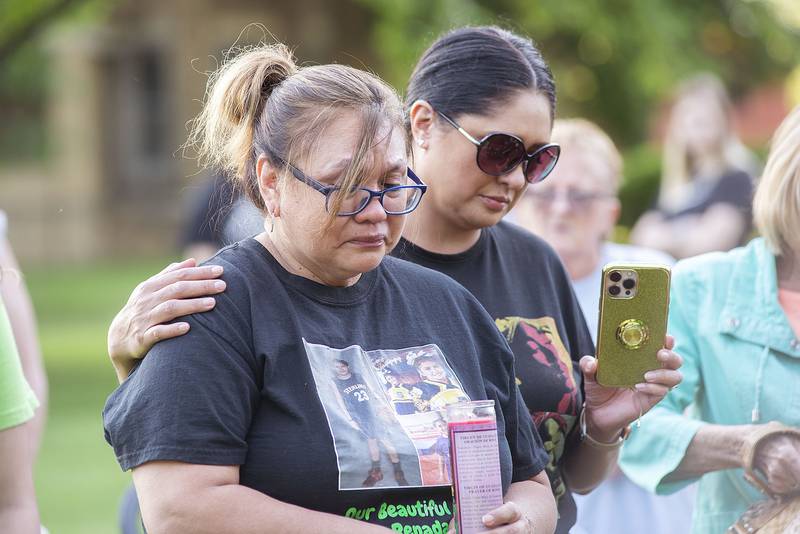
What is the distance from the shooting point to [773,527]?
9.69ft

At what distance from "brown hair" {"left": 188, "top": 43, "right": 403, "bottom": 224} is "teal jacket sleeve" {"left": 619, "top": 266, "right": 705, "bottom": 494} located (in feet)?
4.29

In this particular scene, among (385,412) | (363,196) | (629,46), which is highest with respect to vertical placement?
(629,46)

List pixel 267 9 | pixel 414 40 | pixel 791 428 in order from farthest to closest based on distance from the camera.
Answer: pixel 267 9
pixel 414 40
pixel 791 428

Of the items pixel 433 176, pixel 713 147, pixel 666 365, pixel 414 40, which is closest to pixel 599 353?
pixel 666 365

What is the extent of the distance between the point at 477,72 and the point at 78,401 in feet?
30.5

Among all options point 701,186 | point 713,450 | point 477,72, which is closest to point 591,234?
point 713,450

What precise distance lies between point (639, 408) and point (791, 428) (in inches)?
16.9

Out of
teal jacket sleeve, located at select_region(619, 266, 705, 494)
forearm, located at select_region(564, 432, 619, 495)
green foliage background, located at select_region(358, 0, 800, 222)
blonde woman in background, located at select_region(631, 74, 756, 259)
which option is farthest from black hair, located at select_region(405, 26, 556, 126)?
green foliage background, located at select_region(358, 0, 800, 222)

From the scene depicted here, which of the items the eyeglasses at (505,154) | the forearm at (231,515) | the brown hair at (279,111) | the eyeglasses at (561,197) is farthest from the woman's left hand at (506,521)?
the eyeglasses at (561,197)

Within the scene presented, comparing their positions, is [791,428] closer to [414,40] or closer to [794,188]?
[794,188]

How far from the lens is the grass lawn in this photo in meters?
7.64

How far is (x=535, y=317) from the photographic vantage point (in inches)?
120

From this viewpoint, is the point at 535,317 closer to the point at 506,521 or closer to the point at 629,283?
the point at 629,283

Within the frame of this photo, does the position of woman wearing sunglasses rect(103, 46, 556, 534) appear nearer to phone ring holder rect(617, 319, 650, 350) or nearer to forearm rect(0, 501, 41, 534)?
phone ring holder rect(617, 319, 650, 350)
